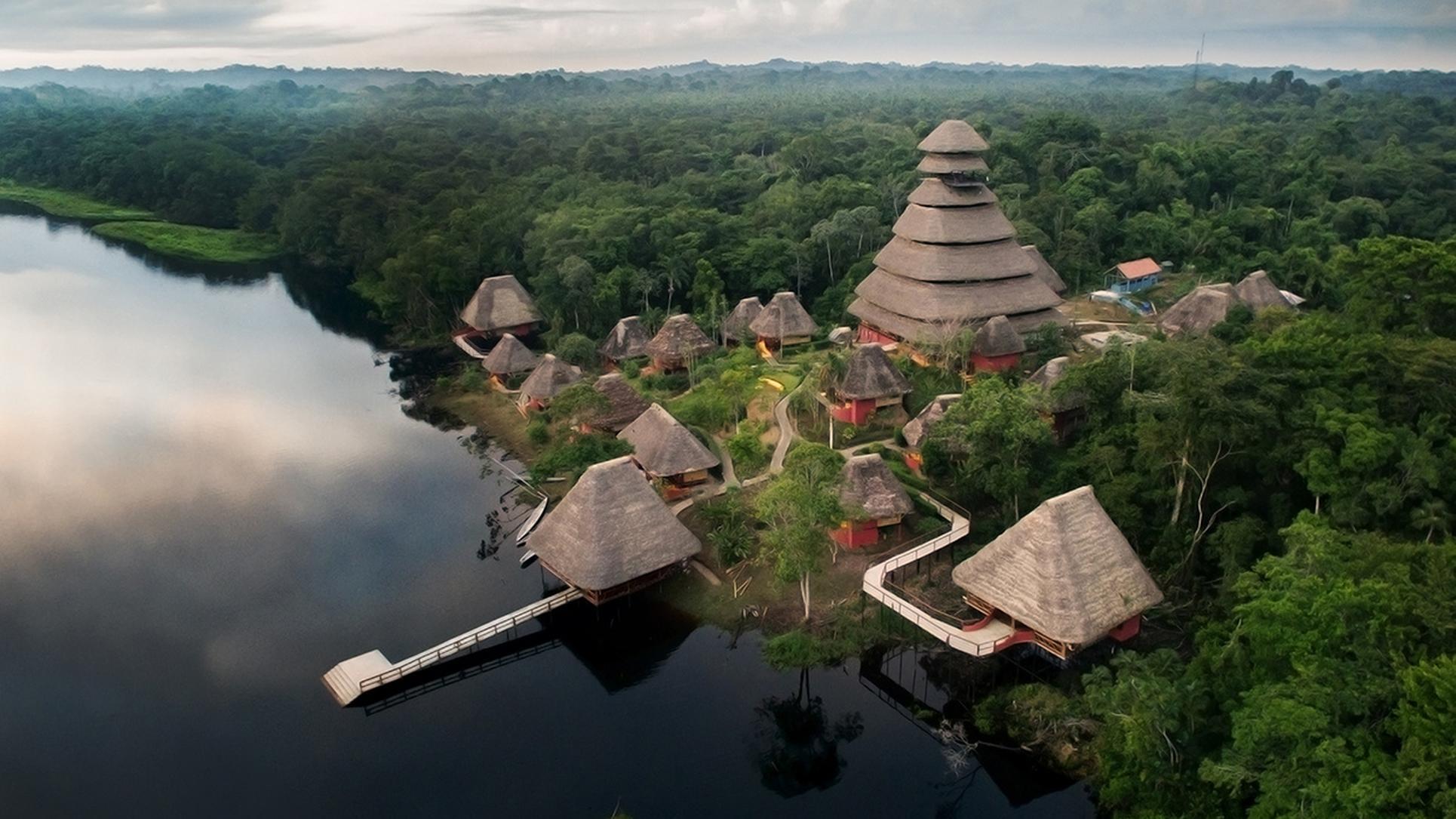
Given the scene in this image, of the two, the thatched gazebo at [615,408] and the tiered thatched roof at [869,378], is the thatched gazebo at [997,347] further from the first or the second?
the thatched gazebo at [615,408]

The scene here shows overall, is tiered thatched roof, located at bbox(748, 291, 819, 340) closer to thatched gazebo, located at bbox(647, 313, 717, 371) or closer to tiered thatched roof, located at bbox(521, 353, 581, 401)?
thatched gazebo, located at bbox(647, 313, 717, 371)

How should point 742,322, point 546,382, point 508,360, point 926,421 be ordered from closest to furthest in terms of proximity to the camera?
point 926,421, point 546,382, point 508,360, point 742,322

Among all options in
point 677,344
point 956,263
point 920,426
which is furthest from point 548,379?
point 956,263

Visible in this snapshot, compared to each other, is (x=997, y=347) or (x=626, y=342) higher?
(x=997, y=347)

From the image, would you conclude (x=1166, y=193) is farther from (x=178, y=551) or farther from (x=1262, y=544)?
(x=178, y=551)

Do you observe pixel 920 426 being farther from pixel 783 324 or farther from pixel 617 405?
pixel 783 324

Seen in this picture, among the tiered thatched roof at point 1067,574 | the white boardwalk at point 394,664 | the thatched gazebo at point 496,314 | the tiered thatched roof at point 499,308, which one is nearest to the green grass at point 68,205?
the thatched gazebo at point 496,314
